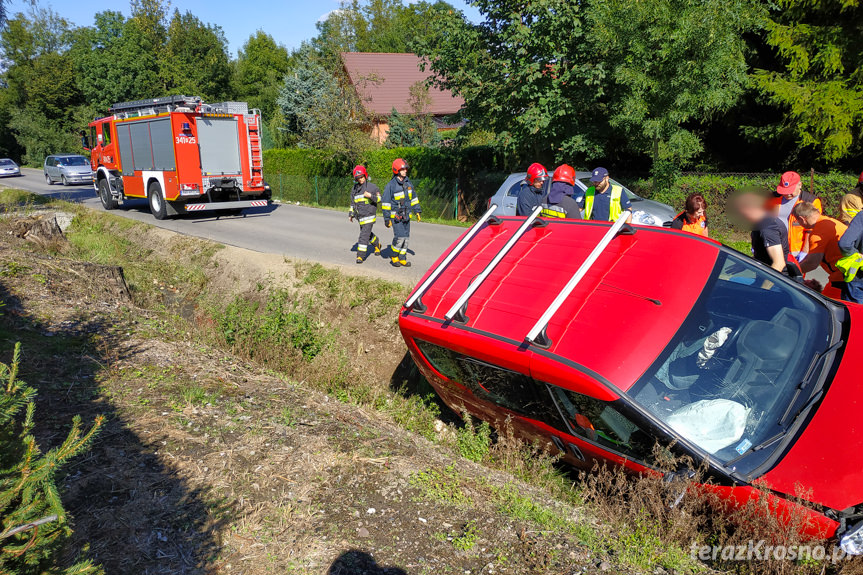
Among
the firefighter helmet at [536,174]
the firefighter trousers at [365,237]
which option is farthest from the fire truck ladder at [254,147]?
the firefighter helmet at [536,174]

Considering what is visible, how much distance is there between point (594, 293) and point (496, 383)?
3.08 ft

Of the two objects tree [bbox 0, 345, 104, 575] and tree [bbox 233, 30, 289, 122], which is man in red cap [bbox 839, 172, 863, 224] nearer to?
tree [bbox 0, 345, 104, 575]

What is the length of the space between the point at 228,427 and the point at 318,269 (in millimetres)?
5781

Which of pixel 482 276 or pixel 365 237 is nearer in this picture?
pixel 482 276

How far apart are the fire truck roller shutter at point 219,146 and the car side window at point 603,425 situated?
15.1 m

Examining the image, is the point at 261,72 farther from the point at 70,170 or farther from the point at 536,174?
the point at 536,174

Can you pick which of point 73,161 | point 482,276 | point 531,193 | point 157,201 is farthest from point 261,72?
point 482,276

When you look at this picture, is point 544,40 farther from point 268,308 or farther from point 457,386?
point 457,386

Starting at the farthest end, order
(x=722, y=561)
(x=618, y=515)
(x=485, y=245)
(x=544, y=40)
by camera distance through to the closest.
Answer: (x=544, y=40)
(x=485, y=245)
(x=618, y=515)
(x=722, y=561)

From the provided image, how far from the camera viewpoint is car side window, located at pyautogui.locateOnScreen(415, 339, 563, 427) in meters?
3.83

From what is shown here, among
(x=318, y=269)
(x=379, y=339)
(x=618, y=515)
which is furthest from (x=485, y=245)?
(x=318, y=269)

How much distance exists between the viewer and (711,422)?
3383mm

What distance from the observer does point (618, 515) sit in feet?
11.5

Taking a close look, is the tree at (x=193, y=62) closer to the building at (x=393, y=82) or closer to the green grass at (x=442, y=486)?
the building at (x=393, y=82)
